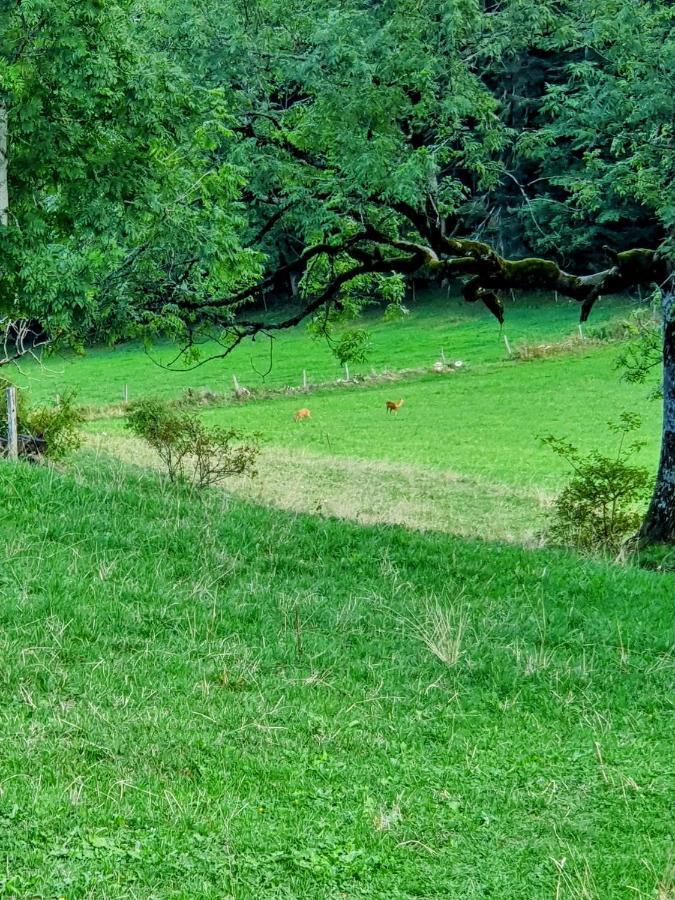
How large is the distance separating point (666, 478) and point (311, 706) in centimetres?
918

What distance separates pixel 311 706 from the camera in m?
6.39

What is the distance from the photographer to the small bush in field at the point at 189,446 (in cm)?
1420

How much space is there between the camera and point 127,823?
4773mm

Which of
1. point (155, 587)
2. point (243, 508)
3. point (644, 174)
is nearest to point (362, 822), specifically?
point (155, 587)

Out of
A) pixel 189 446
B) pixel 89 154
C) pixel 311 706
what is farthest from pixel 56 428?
pixel 311 706

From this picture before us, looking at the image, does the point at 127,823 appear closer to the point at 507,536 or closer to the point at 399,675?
the point at 399,675

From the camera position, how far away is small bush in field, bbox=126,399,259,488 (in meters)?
14.2

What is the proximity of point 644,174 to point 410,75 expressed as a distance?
306 centimetres

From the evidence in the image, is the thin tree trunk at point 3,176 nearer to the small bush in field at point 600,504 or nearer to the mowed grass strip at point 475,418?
the small bush in field at point 600,504

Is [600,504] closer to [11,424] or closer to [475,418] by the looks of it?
[11,424]

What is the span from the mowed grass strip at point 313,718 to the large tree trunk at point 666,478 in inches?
141

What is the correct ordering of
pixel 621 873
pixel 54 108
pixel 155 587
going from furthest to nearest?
pixel 54 108
pixel 155 587
pixel 621 873

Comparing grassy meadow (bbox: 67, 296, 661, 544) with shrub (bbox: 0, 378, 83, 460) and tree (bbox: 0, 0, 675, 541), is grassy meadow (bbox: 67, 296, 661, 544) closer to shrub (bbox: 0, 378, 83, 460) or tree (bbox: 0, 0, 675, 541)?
shrub (bbox: 0, 378, 83, 460)

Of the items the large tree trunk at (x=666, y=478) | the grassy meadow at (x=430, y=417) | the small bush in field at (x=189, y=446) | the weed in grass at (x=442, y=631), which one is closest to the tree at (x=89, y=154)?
the small bush in field at (x=189, y=446)
